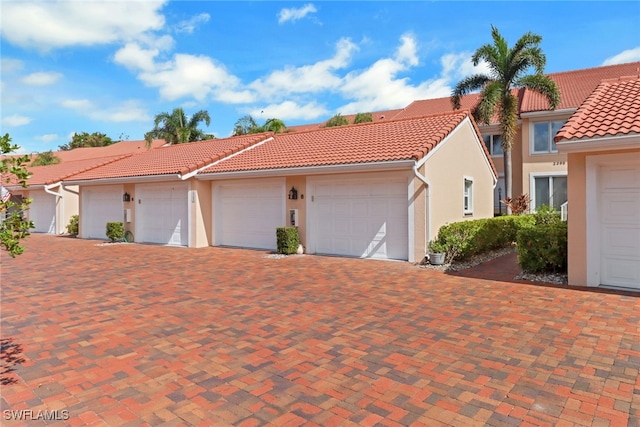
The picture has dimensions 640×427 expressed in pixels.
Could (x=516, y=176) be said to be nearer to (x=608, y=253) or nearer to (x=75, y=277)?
(x=608, y=253)

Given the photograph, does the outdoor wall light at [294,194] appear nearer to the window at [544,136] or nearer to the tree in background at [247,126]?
the window at [544,136]

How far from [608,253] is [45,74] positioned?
16.1 metres

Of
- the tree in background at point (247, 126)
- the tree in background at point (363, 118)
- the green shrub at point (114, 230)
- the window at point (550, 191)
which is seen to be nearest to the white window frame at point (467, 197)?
the window at point (550, 191)

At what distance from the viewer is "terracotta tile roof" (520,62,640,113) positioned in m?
23.9

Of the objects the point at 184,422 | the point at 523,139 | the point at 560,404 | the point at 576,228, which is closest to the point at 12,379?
the point at 184,422

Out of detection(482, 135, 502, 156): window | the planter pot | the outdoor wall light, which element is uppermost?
detection(482, 135, 502, 156): window

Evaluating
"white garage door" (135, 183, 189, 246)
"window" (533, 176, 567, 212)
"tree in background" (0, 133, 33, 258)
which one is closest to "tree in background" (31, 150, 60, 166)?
"white garage door" (135, 183, 189, 246)

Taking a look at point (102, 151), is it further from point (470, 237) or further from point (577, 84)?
point (470, 237)

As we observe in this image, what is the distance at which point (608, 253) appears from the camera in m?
8.15

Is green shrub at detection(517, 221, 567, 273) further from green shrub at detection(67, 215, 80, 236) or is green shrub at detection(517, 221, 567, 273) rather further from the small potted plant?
green shrub at detection(67, 215, 80, 236)

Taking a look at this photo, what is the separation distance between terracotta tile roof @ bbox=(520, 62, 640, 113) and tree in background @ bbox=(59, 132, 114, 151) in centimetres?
5988

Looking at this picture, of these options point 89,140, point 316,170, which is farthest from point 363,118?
point 89,140

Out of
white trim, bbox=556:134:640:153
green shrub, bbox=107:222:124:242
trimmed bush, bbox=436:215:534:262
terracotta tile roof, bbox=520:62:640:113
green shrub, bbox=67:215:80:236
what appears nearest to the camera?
white trim, bbox=556:134:640:153

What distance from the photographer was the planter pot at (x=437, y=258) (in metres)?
10.9
